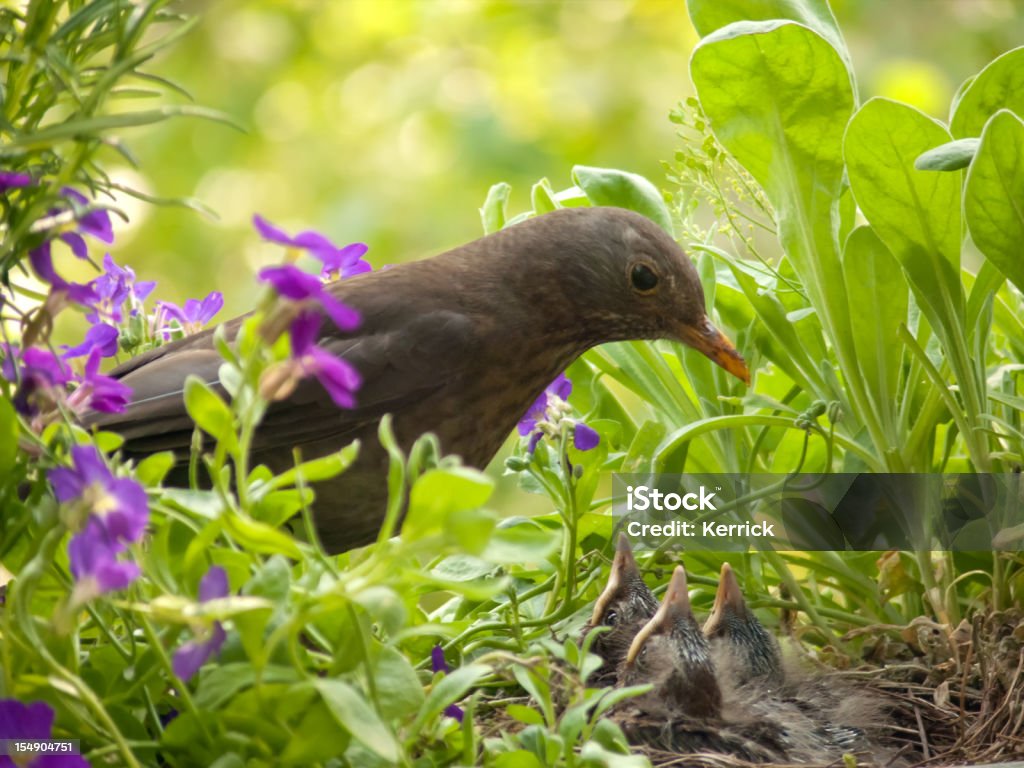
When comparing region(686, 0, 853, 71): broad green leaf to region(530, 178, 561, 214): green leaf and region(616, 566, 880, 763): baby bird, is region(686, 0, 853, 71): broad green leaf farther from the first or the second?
region(616, 566, 880, 763): baby bird

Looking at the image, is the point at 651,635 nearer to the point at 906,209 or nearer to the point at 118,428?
the point at 906,209

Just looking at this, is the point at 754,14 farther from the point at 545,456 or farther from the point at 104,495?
the point at 104,495

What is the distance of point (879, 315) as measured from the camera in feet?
5.33

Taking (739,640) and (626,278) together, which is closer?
(739,640)

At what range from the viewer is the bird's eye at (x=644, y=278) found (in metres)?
1.77

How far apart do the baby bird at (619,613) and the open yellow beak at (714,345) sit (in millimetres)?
294

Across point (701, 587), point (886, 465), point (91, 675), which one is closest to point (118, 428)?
point (91, 675)

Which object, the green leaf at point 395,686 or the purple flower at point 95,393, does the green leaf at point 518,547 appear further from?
the purple flower at point 95,393

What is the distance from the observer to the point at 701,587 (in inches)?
68.4

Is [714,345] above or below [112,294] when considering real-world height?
below

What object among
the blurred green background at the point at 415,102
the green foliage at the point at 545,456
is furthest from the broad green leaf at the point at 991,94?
the blurred green background at the point at 415,102

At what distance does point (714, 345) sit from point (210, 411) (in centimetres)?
101

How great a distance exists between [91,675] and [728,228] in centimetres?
106

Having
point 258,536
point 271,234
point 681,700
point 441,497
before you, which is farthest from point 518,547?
point 681,700
